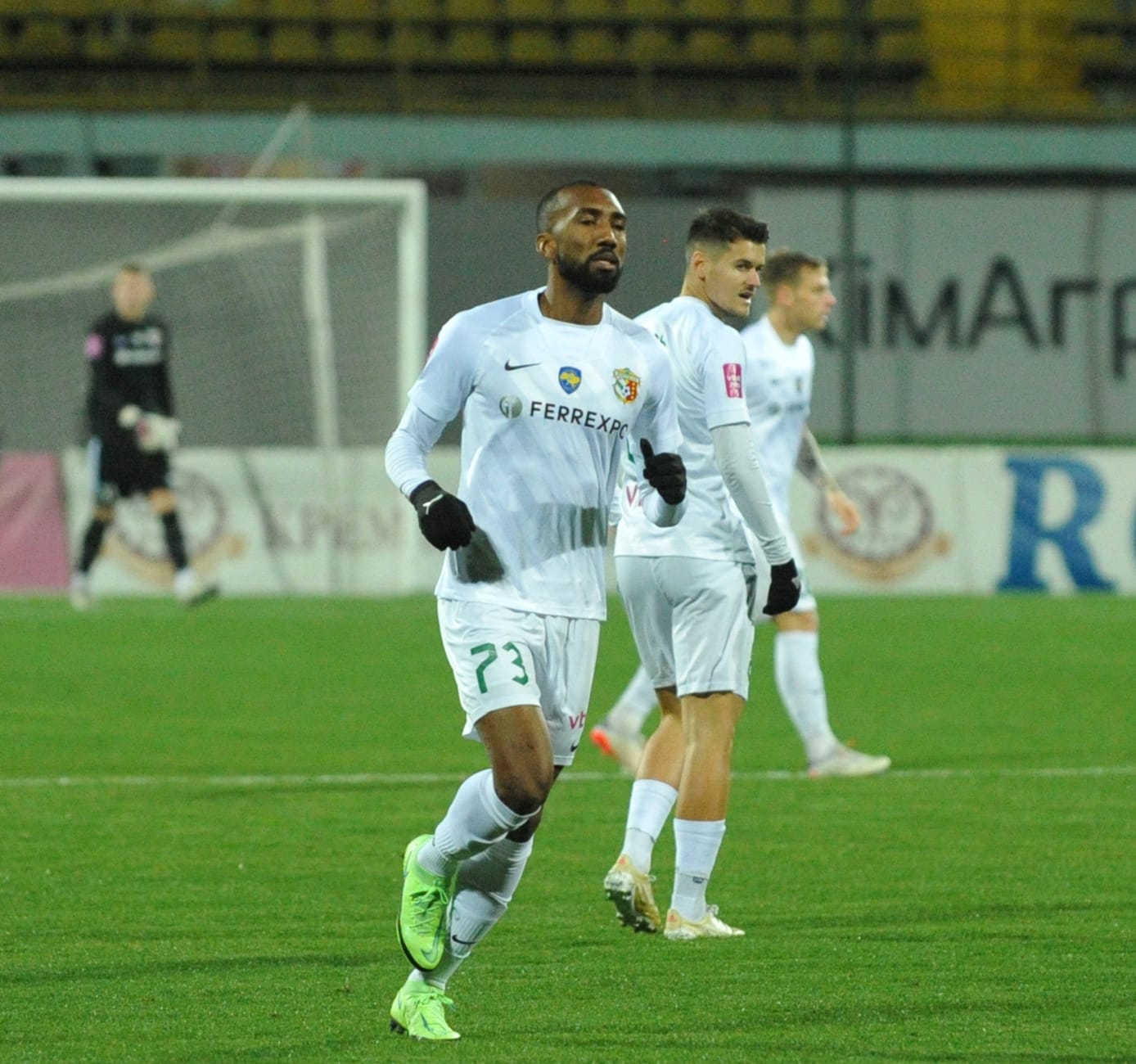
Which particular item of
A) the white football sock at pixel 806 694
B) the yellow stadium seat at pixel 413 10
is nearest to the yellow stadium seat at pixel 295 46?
the yellow stadium seat at pixel 413 10

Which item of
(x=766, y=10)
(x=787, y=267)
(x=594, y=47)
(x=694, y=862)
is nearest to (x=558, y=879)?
(x=694, y=862)

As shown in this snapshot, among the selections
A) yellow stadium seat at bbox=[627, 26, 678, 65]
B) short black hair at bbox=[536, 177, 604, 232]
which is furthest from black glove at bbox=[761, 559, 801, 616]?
yellow stadium seat at bbox=[627, 26, 678, 65]

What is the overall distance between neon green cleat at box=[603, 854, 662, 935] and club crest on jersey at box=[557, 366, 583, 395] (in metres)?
1.56

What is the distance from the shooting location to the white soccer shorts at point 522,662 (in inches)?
198

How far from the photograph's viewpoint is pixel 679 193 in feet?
87.8

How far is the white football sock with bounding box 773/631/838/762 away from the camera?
9.63m

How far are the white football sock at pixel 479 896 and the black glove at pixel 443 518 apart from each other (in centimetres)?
72

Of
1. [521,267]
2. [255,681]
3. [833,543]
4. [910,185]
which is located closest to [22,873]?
[255,681]

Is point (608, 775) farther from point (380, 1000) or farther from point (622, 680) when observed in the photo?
point (380, 1000)

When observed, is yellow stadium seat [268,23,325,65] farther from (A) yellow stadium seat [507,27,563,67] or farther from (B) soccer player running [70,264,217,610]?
(B) soccer player running [70,264,217,610]

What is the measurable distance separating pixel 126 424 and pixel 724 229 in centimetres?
1075

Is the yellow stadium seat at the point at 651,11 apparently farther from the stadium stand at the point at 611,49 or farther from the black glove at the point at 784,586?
the black glove at the point at 784,586

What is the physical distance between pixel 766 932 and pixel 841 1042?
1.40 meters

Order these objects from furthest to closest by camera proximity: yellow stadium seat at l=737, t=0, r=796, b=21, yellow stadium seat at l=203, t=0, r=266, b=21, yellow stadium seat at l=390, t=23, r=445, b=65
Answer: yellow stadium seat at l=737, t=0, r=796, b=21
yellow stadium seat at l=203, t=0, r=266, b=21
yellow stadium seat at l=390, t=23, r=445, b=65
